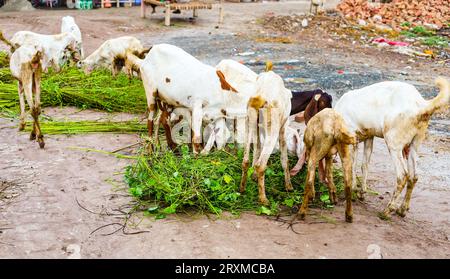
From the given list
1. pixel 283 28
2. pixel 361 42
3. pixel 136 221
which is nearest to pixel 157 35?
pixel 283 28

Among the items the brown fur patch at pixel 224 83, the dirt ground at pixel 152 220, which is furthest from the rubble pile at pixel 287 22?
the brown fur patch at pixel 224 83

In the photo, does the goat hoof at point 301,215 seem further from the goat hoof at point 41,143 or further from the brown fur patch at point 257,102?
the goat hoof at point 41,143

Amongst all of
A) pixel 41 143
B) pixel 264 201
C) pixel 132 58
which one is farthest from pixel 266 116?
pixel 132 58

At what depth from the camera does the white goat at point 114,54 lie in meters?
9.39

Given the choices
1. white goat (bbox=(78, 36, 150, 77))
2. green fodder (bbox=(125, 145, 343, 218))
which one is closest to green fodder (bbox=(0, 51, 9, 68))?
white goat (bbox=(78, 36, 150, 77))

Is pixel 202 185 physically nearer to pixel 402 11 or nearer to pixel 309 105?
pixel 309 105

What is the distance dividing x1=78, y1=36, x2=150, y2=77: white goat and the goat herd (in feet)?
8.22

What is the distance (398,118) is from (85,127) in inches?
182

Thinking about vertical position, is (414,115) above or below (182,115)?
above

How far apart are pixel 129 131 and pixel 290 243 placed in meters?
3.84

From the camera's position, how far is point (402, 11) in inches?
791

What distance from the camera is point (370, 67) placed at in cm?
1320

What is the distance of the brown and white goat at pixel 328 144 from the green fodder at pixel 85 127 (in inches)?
134
